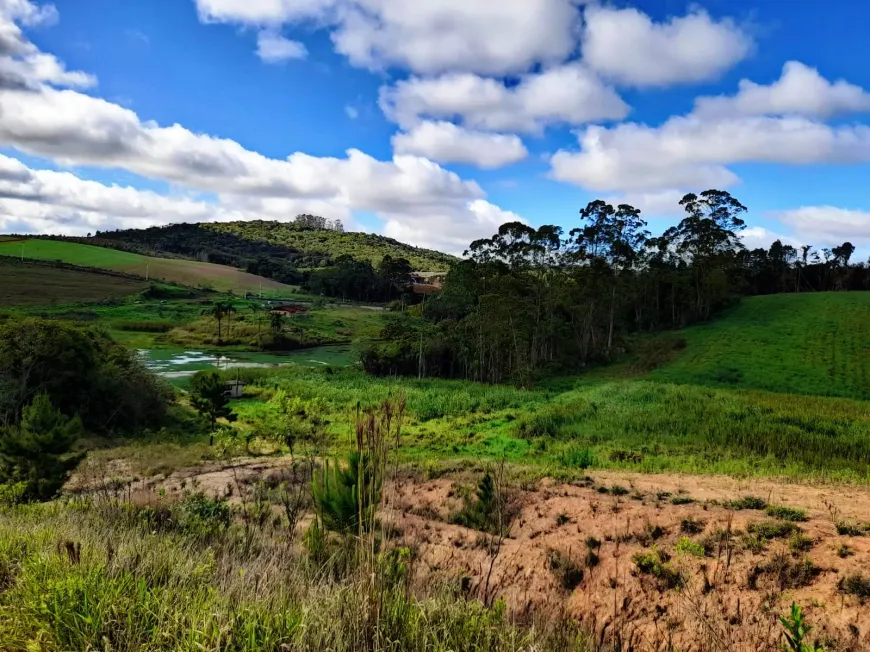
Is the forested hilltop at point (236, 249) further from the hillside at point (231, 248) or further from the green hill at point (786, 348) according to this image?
the green hill at point (786, 348)

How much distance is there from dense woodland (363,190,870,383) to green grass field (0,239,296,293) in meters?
69.9

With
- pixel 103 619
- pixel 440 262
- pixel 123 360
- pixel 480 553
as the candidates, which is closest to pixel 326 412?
pixel 123 360

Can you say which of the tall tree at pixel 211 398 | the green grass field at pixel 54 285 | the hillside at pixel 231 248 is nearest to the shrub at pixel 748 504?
the tall tree at pixel 211 398

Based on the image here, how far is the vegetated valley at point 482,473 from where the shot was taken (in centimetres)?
344

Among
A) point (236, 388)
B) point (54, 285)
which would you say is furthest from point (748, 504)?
point (54, 285)

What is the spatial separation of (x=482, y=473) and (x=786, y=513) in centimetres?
665

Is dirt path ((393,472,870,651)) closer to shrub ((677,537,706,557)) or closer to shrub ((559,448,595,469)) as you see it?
shrub ((677,537,706,557))

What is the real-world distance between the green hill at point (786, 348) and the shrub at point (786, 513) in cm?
3026

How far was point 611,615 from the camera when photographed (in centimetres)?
→ 682

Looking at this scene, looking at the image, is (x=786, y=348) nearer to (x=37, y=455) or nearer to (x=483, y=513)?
(x=483, y=513)

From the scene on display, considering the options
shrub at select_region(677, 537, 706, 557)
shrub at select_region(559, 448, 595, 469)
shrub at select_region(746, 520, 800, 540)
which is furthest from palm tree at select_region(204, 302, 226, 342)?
shrub at select_region(746, 520, 800, 540)

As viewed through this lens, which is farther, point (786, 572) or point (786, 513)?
point (786, 513)

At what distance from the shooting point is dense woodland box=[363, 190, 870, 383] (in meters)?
45.3

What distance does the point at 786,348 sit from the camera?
4312 centimetres
